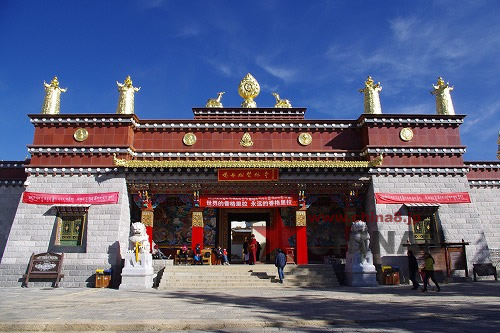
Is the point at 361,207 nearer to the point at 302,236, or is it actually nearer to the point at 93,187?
the point at 302,236

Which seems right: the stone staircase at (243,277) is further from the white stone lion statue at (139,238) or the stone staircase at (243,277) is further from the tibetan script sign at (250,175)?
the tibetan script sign at (250,175)

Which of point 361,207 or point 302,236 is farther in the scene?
point 361,207

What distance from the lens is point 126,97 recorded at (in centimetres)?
1950

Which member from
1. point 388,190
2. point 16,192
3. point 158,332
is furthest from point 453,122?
point 16,192

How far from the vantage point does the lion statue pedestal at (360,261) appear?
15180 mm

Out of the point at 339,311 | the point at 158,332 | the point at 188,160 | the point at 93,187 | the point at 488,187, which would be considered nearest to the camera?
the point at 158,332

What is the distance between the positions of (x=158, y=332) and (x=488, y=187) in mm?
20495

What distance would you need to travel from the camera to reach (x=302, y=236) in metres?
18.2

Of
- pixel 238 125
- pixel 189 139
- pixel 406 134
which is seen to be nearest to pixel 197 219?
pixel 189 139

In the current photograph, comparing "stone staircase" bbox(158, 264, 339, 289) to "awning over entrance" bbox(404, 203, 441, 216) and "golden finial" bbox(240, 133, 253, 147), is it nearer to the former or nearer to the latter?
"awning over entrance" bbox(404, 203, 441, 216)

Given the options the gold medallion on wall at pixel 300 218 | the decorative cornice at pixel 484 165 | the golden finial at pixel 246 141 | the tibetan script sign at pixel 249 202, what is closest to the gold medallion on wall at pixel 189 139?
the golden finial at pixel 246 141

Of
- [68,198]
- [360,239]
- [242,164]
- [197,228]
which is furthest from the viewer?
[197,228]

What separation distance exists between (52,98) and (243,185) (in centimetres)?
1093

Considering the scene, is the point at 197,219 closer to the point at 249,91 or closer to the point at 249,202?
the point at 249,202
